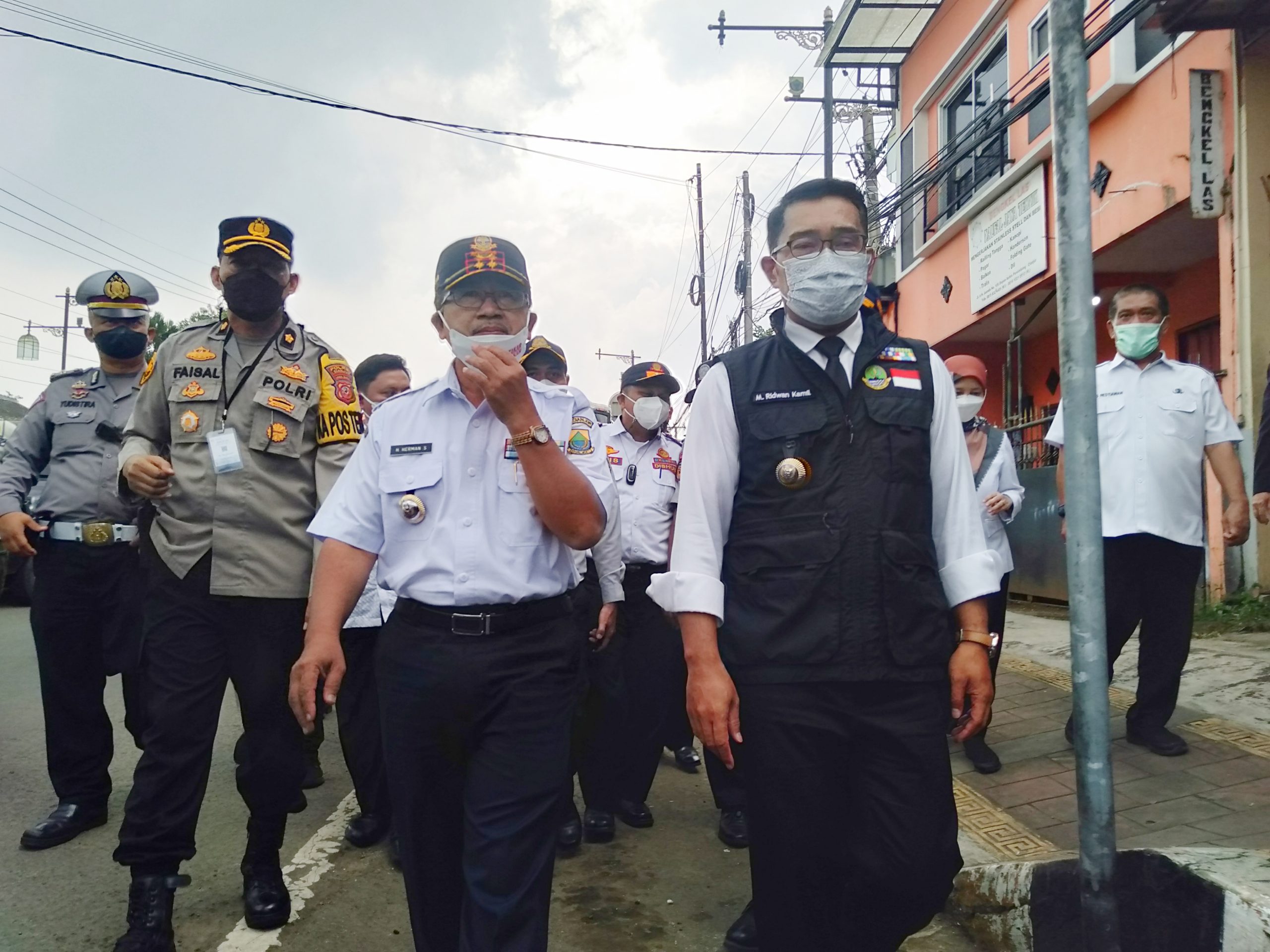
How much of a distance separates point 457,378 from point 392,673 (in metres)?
0.76

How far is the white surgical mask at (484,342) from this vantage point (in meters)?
2.51

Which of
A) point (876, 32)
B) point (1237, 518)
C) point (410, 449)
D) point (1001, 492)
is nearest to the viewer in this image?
point (410, 449)

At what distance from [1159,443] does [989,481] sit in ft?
2.33

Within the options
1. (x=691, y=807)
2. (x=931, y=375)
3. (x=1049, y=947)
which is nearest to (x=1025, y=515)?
(x=691, y=807)

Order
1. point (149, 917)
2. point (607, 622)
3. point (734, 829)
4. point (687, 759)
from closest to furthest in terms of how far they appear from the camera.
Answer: point (149, 917) < point (607, 622) < point (734, 829) < point (687, 759)

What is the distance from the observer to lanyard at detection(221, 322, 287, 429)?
3248 millimetres

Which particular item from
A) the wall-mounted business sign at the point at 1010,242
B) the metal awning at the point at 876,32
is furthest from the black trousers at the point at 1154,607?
the metal awning at the point at 876,32

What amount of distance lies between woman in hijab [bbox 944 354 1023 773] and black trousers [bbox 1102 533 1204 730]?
1.47 feet

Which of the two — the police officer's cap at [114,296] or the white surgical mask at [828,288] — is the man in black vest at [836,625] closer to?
Result: the white surgical mask at [828,288]

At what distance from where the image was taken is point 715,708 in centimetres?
217

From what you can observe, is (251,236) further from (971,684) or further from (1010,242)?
(1010,242)

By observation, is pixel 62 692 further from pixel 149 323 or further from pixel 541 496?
pixel 541 496

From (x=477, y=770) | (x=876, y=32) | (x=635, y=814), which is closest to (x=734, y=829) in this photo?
(x=635, y=814)

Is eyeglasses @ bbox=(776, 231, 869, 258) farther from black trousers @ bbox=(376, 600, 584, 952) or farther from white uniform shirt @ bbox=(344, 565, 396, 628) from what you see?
white uniform shirt @ bbox=(344, 565, 396, 628)
